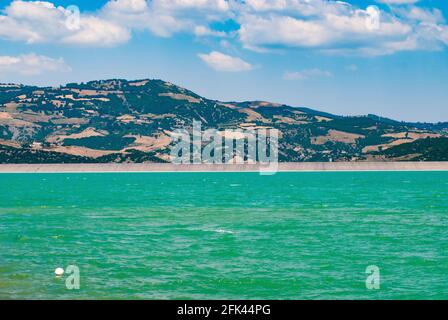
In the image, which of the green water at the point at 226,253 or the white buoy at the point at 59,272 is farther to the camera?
the white buoy at the point at 59,272

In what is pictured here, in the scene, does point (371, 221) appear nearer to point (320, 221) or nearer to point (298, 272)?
point (320, 221)

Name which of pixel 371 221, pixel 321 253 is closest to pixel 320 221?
pixel 371 221

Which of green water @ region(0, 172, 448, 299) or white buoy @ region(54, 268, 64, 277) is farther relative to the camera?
white buoy @ region(54, 268, 64, 277)

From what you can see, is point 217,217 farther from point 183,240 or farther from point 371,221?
point 183,240

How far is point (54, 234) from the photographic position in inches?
2108

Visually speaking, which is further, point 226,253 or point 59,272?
point 226,253

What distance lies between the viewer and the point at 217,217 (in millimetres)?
68438
